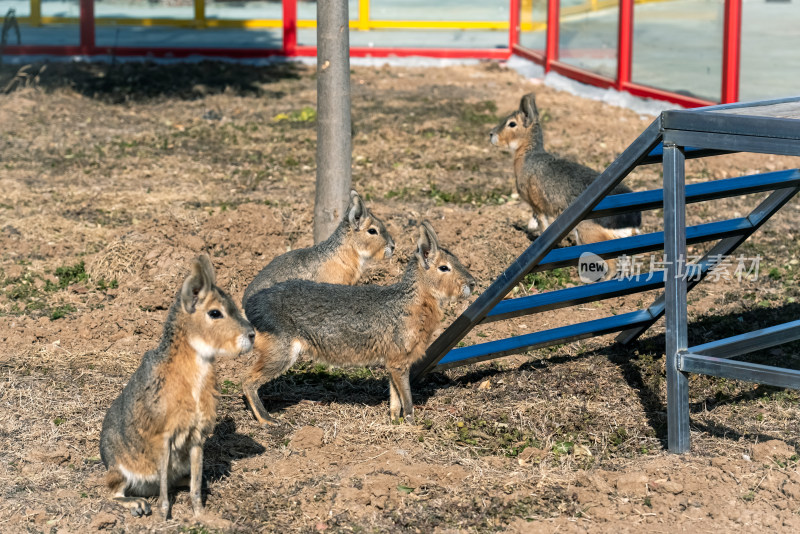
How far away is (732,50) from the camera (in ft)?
42.4

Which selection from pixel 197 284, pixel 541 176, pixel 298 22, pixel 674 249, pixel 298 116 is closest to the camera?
pixel 197 284

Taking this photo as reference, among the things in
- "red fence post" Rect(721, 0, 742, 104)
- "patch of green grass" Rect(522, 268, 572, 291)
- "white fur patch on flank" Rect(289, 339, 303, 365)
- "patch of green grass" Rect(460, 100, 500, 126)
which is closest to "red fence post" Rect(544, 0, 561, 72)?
"patch of green grass" Rect(460, 100, 500, 126)

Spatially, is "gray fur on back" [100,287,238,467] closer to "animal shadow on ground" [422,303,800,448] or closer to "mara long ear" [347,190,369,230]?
"animal shadow on ground" [422,303,800,448]

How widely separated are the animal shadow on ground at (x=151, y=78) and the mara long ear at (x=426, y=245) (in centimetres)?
1055

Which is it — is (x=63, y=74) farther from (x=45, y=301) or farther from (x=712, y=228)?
(x=712, y=228)

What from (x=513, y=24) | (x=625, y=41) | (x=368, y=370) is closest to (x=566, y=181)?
(x=368, y=370)

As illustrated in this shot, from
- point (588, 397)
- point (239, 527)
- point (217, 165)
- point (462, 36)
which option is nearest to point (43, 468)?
point (239, 527)

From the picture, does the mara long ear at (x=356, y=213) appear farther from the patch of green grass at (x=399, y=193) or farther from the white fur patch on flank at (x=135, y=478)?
the patch of green grass at (x=399, y=193)

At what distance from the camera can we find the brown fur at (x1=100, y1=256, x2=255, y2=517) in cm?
466

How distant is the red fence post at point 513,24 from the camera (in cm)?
1956

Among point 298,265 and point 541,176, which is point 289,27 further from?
point 298,265

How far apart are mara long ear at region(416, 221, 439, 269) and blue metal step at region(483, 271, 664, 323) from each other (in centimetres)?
53

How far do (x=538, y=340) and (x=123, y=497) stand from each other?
9.83ft

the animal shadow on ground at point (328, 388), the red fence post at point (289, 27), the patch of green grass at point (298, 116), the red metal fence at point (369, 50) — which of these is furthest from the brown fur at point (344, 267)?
the red fence post at point (289, 27)
